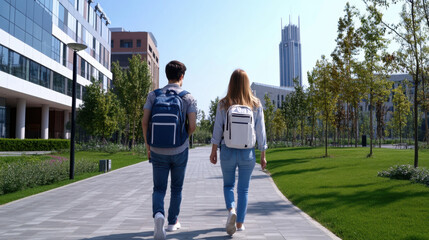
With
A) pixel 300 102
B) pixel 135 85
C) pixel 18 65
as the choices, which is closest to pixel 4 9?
pixel 18 65

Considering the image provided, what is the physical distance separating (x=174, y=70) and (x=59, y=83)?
38.7m

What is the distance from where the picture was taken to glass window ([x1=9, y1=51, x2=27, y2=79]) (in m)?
29.7

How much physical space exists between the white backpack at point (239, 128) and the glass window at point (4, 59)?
2945cm

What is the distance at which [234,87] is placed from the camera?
15.1 feet

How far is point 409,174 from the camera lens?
9.41 meters

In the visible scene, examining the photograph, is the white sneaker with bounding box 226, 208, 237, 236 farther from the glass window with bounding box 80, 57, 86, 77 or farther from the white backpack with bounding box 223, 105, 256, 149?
the glass window with bounding box 80, 57, 86, 77

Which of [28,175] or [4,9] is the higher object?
[4,9]

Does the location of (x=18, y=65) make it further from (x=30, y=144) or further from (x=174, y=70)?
(x=174, y=70)

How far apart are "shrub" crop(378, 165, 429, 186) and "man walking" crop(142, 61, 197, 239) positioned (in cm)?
684

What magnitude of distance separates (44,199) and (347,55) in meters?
18.4

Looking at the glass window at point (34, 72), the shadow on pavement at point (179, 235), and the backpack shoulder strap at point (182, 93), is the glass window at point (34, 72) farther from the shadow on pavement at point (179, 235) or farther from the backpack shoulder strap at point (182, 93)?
the backpack shoulder strap at point (182, 93)

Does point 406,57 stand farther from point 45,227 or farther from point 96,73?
point 96,73

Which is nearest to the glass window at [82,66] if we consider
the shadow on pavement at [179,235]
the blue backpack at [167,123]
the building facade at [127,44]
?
the building facade at [127,44]

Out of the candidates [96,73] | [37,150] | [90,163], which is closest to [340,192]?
[90,163]
